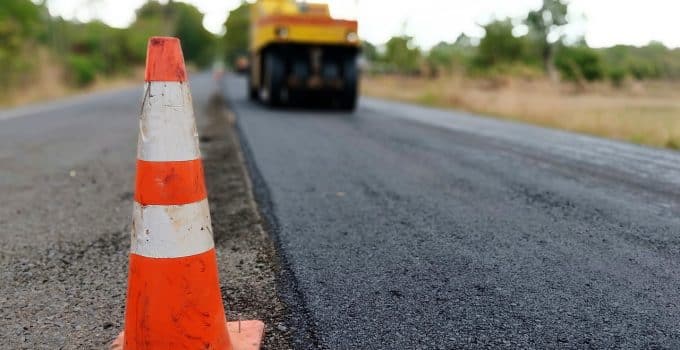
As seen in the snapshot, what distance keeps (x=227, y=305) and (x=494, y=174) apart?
336cm

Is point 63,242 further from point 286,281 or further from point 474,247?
point 474,247

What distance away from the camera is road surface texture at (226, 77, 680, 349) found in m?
2.06

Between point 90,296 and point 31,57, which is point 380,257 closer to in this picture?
point 90,296

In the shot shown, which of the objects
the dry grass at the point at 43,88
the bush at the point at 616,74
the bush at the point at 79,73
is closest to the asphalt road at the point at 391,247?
the dry grass at the point at 43,88

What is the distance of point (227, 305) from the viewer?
89.8 inches

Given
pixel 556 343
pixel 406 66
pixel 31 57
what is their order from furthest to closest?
pixel 406 66 < pixel 31 57 < pixel 556 343

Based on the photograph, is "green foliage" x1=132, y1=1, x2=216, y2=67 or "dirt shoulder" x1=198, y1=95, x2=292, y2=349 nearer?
"dirt shoulder" x1=198, y1=95, x2=292, y2=349

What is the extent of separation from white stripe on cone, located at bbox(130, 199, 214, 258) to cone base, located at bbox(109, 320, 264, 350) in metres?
0.34

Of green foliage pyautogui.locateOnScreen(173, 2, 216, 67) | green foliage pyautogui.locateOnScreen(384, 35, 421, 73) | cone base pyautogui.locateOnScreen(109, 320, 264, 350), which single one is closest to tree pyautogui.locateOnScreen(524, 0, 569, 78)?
green foliage pyautogui.locateOnScreen(384, 35, 421, 73)

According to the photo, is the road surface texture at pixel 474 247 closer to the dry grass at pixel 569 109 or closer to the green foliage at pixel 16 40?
the dry grass at pixel 569 109

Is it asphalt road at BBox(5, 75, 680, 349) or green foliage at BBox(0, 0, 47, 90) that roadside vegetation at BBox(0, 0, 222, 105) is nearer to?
green foliage at BBox(0, 0, 47, 90)

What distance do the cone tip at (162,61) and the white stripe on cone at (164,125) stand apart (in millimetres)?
22

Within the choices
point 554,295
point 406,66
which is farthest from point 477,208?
point 406,66

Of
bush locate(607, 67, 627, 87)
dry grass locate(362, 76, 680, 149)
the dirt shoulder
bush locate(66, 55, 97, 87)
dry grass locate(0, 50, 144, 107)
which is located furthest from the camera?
bush locate(607, 67, 627, 87)
